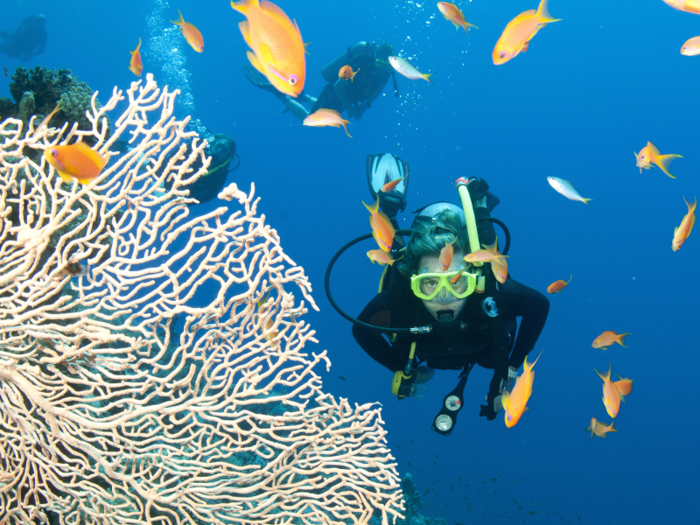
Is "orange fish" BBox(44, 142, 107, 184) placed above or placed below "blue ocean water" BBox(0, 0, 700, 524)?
above

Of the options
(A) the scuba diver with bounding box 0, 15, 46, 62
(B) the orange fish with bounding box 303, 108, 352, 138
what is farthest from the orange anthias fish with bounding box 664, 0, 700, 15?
(A) the scuba diver with bounding box 0, 15, 46, 62

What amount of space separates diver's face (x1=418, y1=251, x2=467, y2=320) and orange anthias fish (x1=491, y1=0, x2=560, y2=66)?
5.80ft

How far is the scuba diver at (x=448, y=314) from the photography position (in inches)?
131

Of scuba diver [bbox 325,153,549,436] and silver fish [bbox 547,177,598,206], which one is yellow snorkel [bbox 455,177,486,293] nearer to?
scuba diver [bbox 325,153,549,436]

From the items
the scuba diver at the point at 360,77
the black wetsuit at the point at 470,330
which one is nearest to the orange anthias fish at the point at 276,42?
the black wetsuit at the point at 470,330

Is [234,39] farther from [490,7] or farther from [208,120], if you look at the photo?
[490,7]

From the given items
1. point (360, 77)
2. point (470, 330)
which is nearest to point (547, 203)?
point (360, 77)

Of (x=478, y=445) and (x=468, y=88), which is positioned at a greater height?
(x=468, y=88)

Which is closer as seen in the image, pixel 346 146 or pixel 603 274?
pixel 603 274

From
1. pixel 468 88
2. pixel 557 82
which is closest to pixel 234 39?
pixel 468 88

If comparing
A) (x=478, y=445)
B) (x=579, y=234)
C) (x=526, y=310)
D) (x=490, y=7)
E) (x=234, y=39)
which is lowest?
(x=478, y=445)

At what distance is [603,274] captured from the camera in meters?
49.9

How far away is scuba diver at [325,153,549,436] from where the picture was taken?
333 cm

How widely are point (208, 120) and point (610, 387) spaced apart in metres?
81.3
